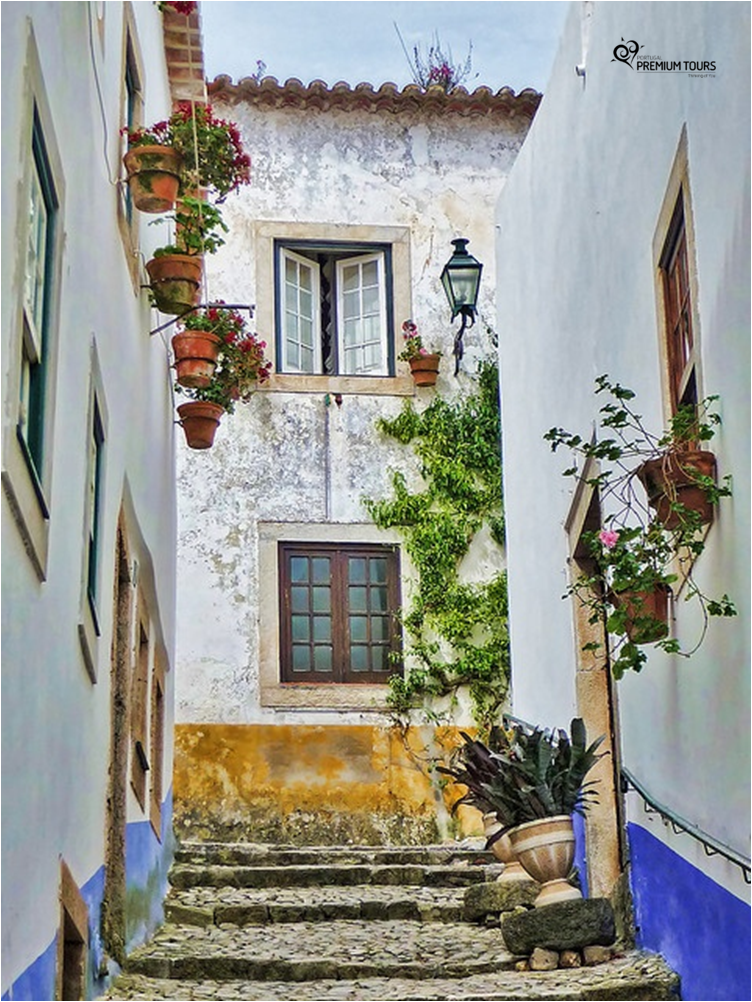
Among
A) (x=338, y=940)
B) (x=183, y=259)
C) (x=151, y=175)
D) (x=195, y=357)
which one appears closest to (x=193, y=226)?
(x=183, y=259)

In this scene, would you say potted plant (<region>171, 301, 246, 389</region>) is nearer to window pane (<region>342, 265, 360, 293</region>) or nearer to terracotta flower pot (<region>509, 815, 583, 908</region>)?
terracotta flower pot (<region>509, 815, 583, 908</region>)

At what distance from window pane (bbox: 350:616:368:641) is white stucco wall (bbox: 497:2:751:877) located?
2198 mm

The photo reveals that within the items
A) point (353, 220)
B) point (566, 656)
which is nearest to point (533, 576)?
point (566, 656)

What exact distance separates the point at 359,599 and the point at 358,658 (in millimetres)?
537

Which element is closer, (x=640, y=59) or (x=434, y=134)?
(x=640, y=59)

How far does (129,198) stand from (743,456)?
168 inches

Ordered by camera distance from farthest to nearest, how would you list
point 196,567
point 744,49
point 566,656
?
point 196,567
point 566,656
point 744,49

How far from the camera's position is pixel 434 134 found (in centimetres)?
1470

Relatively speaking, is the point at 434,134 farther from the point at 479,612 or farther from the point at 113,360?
the point at 113,360

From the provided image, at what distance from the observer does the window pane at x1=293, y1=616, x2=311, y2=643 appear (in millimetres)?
13492

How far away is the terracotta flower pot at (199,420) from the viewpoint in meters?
10.6

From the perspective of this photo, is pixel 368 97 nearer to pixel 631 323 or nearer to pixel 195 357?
pixel 195 357

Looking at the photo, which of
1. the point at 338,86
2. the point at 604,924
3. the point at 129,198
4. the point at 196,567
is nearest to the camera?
the point at 604,924
